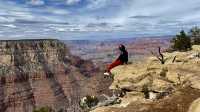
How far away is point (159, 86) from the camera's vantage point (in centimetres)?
2950

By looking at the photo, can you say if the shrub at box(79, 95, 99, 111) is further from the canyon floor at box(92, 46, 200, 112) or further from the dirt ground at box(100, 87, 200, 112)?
the dirt ground at box(100, 87, 200, 112)

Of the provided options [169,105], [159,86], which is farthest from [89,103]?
[169,105]

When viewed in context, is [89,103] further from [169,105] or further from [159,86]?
[169,105]

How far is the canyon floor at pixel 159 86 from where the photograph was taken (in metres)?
21.1

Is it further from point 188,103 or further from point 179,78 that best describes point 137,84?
point 188,103

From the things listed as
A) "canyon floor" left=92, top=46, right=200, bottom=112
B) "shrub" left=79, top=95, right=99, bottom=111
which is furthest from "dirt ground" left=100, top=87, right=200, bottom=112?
"shrub" left=79, top=95, right=99, bottom=111

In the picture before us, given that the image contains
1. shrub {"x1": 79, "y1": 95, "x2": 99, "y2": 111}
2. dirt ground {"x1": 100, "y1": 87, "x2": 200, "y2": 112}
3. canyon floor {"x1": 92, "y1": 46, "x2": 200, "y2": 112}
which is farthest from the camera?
shrub {"x1": 79, "y1": 95, "x2": 99, "y2": 111}

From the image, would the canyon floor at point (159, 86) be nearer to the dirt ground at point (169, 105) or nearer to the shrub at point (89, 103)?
the dirt ground at point (169, 105)

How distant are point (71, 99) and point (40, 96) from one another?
652 inches

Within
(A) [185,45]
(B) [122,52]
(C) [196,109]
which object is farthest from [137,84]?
(A) [185,45]

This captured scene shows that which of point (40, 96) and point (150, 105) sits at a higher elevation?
point (150, 105)

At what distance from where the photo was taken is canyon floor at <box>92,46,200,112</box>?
21145mm

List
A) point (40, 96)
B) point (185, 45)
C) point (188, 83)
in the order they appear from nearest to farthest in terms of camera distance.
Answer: point (188, 83), point (185, 45), point (40, 96)

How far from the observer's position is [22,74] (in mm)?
189750
